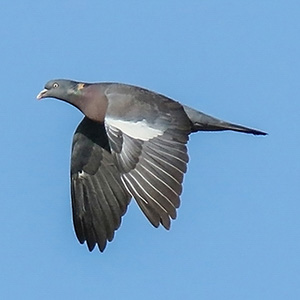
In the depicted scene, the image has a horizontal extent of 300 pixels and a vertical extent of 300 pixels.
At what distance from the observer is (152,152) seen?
14789 millimetres

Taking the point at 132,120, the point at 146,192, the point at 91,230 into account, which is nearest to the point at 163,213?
the point at 146,192

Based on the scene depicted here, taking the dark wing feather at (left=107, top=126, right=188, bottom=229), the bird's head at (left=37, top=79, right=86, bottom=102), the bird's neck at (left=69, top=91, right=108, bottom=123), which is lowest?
the dark wing feather at (left=107, top=126, right=188, bottom=229)

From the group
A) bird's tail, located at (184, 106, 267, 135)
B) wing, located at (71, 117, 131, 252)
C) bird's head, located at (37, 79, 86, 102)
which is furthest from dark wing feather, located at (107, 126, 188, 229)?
wing, located at (71, 117, 131, 252)

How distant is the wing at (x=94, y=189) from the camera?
17.0 metres

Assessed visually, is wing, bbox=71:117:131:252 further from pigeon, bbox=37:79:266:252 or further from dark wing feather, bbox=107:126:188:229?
dark wing feather, bbox=107:126:188:229

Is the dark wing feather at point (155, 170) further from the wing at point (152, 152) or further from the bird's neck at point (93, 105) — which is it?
the bird's neck at point (93, 105)

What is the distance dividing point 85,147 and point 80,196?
26.4 inches

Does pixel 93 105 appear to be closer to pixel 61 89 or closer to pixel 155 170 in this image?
Answer: pixel 61 89

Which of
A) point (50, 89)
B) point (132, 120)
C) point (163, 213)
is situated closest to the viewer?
point (163, 213)

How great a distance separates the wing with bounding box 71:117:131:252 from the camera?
17.0 metres

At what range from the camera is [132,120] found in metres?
15.4

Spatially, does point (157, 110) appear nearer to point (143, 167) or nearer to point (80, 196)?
point (143, 167)

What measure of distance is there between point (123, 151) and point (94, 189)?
269 centimetres

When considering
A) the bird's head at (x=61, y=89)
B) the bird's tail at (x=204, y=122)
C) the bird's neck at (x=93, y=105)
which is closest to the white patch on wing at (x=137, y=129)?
the bird's neck at (x=93, y=105)
